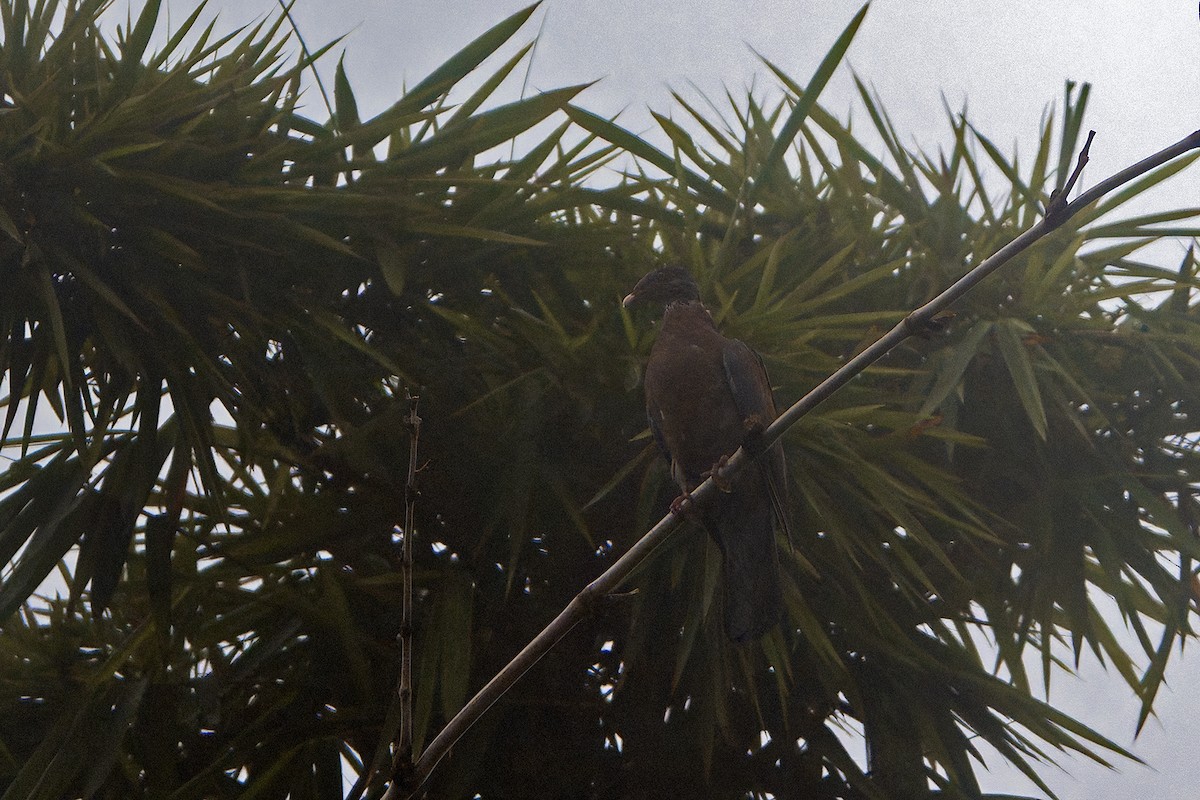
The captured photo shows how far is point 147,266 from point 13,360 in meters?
0.28

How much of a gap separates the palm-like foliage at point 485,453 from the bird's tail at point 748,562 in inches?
4.9

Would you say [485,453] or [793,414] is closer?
[793,414]

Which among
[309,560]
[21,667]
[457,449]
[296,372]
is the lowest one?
[21,667]

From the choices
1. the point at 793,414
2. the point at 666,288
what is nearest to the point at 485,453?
the point at 666,288

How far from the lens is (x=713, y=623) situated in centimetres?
220

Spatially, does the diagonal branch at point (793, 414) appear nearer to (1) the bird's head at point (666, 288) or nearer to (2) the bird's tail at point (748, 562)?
(2) the bird's tail at point (748, 562)

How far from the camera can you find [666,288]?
89.1 inches

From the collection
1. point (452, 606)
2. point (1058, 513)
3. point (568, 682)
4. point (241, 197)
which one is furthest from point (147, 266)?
point (1058, 513)

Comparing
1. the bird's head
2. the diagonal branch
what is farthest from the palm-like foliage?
the diagonal branch

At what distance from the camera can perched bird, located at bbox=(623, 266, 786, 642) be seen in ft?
6.31

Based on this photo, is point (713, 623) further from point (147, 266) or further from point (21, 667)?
point (21, 667)

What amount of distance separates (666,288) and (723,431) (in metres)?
0.35

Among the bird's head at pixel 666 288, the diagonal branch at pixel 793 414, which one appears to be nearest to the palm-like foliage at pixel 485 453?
the bird's head at pixel 666 288

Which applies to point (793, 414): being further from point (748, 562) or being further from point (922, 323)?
point (748, 562)
